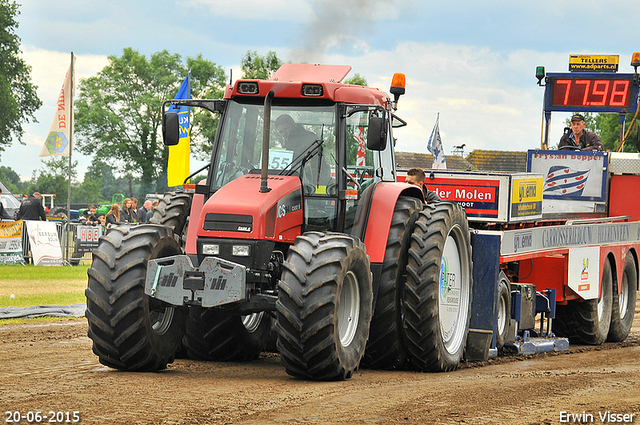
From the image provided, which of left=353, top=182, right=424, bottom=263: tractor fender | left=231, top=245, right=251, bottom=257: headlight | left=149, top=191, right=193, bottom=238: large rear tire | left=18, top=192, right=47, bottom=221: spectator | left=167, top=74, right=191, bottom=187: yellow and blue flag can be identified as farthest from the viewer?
left=18, top=192, right=47, bottom=221: spectator

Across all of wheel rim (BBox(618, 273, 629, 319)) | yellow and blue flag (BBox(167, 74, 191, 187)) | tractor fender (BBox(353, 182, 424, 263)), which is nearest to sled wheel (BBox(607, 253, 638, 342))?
wheel rim (BBox(618, 273, 629, 319))

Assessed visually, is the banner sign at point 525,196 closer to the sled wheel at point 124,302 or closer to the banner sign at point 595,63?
the banner sign at point 595,63

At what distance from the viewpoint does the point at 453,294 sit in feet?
31.0

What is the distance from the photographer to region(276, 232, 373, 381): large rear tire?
702cm

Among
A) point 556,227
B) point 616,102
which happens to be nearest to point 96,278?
point 556,227

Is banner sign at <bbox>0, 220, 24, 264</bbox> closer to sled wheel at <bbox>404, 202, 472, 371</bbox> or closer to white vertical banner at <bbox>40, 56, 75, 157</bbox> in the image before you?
white vertical banner at <bbox>40, 56, 75, 157</bbox>

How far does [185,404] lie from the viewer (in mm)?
6043

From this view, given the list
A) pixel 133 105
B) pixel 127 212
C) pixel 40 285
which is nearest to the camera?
pixel 40 285

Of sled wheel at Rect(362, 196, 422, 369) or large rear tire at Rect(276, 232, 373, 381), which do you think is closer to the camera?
large rear tire at Rect(276, 232, 373, 381)

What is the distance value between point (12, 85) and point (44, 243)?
115ft

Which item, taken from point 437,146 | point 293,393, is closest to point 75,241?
point 437,146

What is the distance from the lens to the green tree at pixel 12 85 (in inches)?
2064

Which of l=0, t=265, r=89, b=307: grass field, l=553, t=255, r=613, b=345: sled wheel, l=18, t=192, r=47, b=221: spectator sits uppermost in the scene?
l=18, t=192, r=47, b=221: spectator

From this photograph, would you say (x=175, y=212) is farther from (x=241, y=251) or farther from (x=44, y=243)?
(x=44, y=243)
